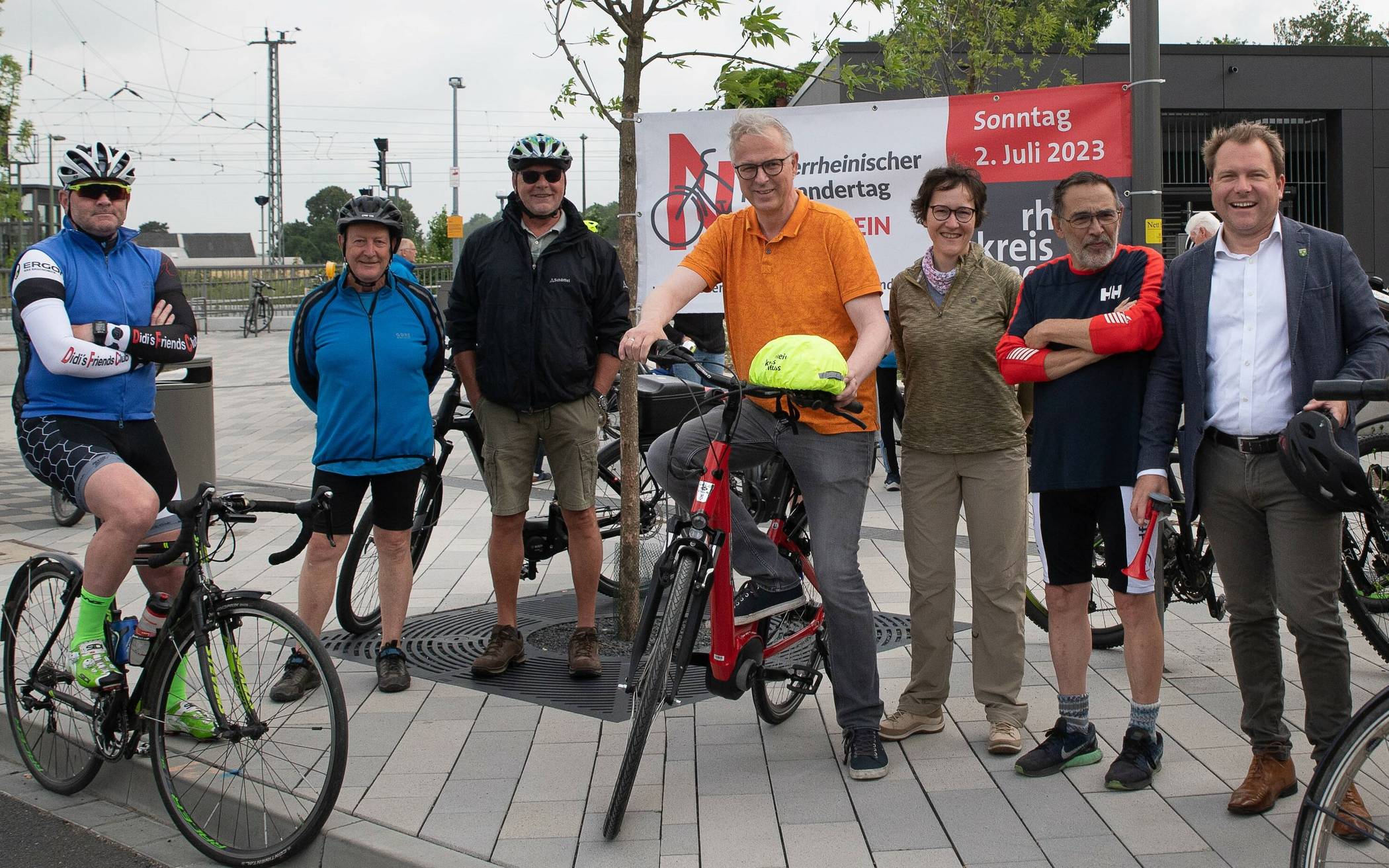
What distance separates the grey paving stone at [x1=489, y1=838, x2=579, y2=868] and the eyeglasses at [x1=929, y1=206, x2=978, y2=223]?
2369 millimetres

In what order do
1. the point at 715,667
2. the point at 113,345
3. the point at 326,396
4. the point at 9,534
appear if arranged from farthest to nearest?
1. the point at 9,534
2. the point at 326,396
3. the point at 113,345
4. the point at 715,667

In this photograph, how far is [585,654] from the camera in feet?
17.5

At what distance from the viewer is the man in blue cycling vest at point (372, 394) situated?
5.05 metres

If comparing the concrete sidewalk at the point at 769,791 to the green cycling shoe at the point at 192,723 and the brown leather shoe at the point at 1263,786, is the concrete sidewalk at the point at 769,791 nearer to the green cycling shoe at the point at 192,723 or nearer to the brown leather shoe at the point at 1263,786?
the brown leather shoe at the point at 1263,786

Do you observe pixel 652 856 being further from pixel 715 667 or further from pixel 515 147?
pixel 515 147

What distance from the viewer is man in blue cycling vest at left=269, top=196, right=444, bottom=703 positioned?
505 cm

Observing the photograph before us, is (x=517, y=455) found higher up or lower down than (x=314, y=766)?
higher up

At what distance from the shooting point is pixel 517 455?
5.29 meters

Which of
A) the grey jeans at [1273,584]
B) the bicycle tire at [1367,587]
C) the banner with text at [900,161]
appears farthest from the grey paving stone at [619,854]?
the banner with text at [900,161]

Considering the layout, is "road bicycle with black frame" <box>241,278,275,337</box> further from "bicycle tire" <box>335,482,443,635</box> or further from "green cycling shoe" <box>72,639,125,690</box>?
"green cycling shoe" <box>72,639,125,690</box>

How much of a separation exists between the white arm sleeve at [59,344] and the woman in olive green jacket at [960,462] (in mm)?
2762

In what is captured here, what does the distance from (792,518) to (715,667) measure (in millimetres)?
643

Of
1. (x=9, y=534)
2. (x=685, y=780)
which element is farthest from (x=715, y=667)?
(x=9, y=534)

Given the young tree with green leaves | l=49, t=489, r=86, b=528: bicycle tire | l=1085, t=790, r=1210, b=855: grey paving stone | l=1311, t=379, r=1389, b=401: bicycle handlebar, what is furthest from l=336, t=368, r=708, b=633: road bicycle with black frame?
the young tree with green leaves
